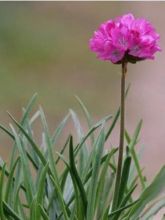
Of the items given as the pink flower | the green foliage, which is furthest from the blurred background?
the pink flower

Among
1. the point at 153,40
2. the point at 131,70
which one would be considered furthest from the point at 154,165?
the point at 153,40

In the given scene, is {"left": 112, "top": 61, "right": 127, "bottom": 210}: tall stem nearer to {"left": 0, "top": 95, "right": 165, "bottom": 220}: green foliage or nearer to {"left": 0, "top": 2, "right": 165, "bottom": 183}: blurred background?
{"left": 0, "top": 95, "right": 165, "bottom": 220}: green foliage

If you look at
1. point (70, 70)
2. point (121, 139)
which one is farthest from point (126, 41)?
point (70, 70)

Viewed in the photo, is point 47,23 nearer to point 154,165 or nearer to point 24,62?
point 24,62

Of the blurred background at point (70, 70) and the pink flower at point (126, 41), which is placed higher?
the pink flower at point (126, 41)

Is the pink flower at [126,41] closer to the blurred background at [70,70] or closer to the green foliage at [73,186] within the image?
the green foliage at [73,186]

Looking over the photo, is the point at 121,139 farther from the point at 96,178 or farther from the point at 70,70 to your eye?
the point at 70,70

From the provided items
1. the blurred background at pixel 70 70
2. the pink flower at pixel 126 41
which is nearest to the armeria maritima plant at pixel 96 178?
the pink flower at pixel 126 41
